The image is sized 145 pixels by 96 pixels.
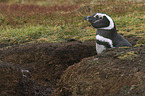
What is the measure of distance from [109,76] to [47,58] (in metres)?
2.69

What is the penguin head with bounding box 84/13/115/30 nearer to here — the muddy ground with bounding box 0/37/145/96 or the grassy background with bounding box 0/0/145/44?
the muddy ground with bounding box 0/37/145/96

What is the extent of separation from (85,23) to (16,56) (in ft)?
14.1

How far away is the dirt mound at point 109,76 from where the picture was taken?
3348mm

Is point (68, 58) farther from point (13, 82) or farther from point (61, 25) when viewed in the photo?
point (61, 25)

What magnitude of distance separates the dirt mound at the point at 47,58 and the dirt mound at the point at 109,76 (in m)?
1.38

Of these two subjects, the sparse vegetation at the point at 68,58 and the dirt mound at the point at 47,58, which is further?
the dirt mound at the point at 47,58

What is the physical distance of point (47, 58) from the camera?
612 centimetres

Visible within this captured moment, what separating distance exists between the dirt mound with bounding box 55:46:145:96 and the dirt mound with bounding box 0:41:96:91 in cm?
138

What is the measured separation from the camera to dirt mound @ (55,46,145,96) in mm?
3348

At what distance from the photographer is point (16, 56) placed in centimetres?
625

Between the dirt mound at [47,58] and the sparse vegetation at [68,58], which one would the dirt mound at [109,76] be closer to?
the sparse vegetation at [68,58]

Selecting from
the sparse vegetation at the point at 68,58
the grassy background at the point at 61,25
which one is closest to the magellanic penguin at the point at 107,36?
the sparse vegetation at the point at 68,58

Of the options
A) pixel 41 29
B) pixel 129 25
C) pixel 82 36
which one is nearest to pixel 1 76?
pixel 82 36

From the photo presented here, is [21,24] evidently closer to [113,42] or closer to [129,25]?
[129,25]
